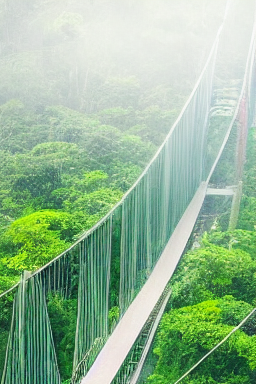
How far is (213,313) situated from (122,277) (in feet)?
1.90

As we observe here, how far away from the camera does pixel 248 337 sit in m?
5.00

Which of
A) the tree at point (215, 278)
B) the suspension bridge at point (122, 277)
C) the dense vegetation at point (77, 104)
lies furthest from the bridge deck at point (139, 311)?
the dense vegetation at point (77, 104)

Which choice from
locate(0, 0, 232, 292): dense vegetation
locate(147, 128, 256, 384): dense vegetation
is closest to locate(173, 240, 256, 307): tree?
locate(147, 128, 256, 384): dense vegetation

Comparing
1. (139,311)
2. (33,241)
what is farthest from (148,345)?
(33,241)

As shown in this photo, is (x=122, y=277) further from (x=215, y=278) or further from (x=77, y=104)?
(x=77, y=104)

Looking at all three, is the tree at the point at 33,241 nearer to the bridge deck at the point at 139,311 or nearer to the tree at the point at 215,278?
the bridge deck at the point at 139,311

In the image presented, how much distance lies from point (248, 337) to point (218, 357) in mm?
244

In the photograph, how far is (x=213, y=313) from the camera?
513 centimetres

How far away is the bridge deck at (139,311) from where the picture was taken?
475 centimetres

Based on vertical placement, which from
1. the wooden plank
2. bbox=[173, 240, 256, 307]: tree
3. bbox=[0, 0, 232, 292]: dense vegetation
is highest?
bbox=[0, 0, 232, 292]: dense vegetation

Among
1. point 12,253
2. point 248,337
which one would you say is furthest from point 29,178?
point 248,337

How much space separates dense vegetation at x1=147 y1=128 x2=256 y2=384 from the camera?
15.9 feet

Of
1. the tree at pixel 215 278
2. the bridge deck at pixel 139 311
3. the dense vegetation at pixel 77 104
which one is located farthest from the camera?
the dense vegetation at pixel 77 104

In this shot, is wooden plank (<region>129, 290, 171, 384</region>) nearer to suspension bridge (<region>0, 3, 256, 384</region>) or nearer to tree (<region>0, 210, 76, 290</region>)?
suspension bridge (<region>0, 3, 256, 384</region>)
